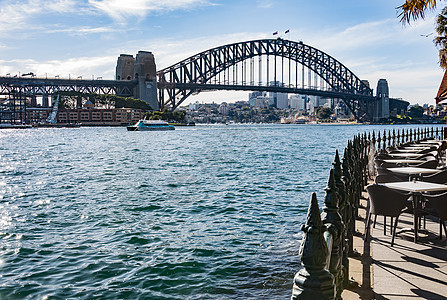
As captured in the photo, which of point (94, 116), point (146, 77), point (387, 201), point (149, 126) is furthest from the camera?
point (94, 116)

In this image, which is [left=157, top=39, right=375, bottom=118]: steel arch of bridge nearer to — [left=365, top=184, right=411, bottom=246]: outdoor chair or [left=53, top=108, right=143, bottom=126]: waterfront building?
[left=53, top=108, right=143, bottom=126]: waterfront building

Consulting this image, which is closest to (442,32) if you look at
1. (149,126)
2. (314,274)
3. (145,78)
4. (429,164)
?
(429,164)

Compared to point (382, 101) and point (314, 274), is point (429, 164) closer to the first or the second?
point (314, 274)

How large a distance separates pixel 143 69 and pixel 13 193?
294 feet

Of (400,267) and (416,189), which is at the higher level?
(416,189)

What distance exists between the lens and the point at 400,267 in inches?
174

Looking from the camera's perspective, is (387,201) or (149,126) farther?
(149,126)

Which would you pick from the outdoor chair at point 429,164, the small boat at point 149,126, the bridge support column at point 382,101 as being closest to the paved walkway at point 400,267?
the outdoor chair at point 429,164

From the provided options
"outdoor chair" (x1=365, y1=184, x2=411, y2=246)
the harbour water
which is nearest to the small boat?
the harbour water

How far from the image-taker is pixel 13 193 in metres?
13.4

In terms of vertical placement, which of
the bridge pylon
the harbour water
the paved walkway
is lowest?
the harbour water

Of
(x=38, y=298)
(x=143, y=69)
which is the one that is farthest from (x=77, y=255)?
(x=143, y=69)

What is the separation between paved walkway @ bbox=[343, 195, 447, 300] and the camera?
383cm

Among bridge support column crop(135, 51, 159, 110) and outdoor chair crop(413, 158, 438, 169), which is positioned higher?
bridge support column crop(135, 51, 159, 110)
